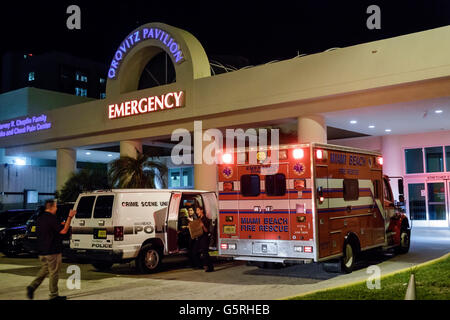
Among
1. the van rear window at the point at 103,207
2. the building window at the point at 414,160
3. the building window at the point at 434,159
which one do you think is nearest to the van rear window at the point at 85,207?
the van rear window at the point at 103,207

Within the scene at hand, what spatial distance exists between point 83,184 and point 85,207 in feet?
41.0

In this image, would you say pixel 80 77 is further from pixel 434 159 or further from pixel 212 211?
pixel 212 211

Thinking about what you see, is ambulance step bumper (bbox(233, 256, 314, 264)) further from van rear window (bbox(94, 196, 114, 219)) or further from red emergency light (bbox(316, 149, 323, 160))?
van rear window (bbox(94, 196, 114, 219))

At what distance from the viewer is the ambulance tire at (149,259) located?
1165cm

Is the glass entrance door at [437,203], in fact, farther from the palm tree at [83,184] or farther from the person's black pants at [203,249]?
the palm tree at [83,184]

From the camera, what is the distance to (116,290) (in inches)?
382

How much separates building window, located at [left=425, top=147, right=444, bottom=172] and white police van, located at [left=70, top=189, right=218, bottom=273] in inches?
590

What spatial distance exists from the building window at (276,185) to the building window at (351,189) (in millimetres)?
1553

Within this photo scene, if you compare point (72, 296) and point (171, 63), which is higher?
point (171, 63)

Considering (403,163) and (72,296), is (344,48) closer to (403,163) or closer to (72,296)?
(403,163)

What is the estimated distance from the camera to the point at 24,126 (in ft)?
94.3

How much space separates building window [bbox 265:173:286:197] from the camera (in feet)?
34.2
